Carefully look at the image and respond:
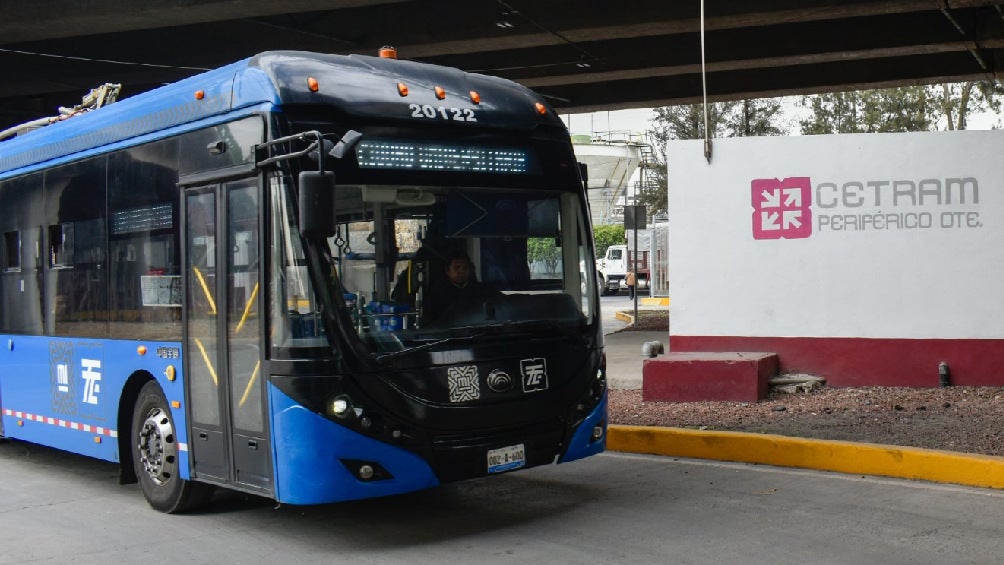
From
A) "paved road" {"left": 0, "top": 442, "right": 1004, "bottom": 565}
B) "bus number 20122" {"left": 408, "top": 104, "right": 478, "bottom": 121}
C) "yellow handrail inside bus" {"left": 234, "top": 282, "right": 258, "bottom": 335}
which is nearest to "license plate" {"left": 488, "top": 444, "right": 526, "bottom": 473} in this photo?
"paved road" {"left": 0, "top": 442, "right": 1004, "bottom": 565}

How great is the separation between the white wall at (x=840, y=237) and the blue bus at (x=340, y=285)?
569 cm

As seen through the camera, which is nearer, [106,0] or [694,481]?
[694,481]

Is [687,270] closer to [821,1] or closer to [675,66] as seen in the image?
[821,1]

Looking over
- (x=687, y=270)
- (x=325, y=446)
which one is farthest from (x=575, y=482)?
(x=687, y=270)

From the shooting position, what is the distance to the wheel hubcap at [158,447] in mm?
8117

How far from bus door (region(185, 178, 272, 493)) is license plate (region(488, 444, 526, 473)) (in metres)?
1.40

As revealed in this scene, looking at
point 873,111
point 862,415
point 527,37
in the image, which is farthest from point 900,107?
point 862,415

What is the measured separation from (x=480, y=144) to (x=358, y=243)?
47.2 inches

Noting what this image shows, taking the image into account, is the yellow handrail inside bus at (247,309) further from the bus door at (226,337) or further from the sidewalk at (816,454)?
the sidewalk at (816,454)

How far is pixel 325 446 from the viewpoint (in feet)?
22.0

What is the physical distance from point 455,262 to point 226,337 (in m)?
1.58

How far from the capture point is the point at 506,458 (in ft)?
24.1

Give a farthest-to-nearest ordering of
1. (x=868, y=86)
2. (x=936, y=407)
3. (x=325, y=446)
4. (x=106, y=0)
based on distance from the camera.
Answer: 1. (x=868, y=86)
2. (x=106, y=0)
3. (x=936, y=407)
4. (x=325, y=446)

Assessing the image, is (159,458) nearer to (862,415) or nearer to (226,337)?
(226,337)
